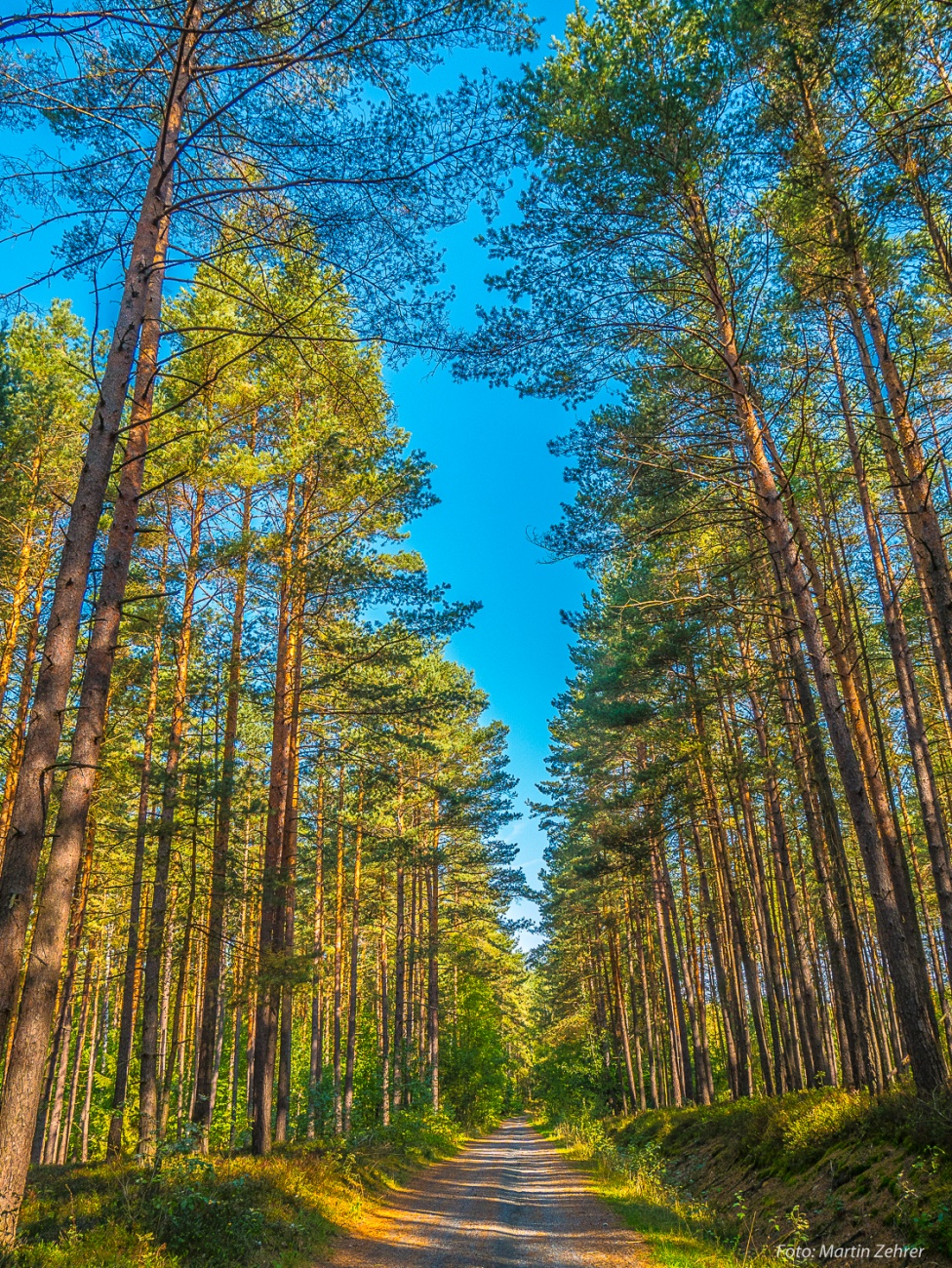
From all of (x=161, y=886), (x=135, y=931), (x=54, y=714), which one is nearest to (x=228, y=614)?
(x=161, y=886)

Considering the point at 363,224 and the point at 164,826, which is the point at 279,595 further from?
the point at 363,224

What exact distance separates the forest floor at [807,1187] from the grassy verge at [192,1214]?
3.99 metres

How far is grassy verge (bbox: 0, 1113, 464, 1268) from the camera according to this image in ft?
17.7

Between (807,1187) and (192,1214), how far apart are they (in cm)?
675

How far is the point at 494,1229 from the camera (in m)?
9.44

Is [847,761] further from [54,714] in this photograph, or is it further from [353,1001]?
[353,1001]

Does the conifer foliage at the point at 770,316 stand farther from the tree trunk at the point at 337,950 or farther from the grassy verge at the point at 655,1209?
the tree trunk at the point at 337,950

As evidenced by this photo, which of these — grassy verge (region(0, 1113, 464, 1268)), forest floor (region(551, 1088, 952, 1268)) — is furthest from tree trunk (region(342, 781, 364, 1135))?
forest floor (region(551, 1088, 952, 1268))

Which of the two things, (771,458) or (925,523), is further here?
(771,458)

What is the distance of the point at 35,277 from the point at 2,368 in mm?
7314

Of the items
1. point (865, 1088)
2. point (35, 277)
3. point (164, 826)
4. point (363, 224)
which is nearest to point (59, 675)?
point (35, 277)

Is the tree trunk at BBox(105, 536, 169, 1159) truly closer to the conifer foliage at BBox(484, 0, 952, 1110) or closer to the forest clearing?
the forest clearing

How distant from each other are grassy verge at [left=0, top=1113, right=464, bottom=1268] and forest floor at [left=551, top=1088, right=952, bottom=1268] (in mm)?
3994

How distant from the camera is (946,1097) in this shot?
669 cm
